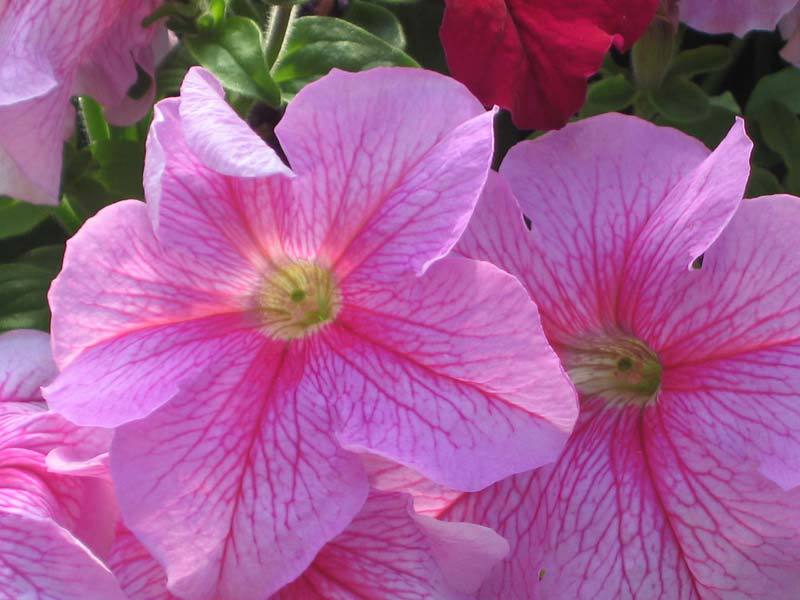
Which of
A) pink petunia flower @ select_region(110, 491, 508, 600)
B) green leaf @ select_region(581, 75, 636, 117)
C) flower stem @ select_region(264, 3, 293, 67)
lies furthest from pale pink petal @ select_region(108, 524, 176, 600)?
green leaf @ select_region(581, 75, 636, 117)

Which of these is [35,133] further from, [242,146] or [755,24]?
[755,24]

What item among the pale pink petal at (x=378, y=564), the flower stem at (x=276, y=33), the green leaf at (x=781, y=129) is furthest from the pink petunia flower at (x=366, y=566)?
the green leaf at (x=781, y=129)

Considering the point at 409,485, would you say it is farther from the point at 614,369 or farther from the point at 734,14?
the point at 734,14

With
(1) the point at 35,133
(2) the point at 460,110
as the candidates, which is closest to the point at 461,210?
(2) the point at 460,110

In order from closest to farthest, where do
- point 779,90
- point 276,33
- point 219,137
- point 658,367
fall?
point 219,137, point 658,367, point 276,33, point 779,90

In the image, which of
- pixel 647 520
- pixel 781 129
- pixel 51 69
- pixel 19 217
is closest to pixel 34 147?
pixel 51 69

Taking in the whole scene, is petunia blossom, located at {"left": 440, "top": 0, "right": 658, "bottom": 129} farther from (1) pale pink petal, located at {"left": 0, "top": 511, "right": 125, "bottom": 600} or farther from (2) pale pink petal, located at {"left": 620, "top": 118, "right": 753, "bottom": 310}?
(1) pale pink petal, located at {"left": 0, "top": 511, "right": 125, "bottom": 600}
